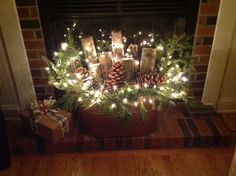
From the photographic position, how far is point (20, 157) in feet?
5.73

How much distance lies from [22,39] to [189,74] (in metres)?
1.16

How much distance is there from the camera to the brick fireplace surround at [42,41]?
1667 mm

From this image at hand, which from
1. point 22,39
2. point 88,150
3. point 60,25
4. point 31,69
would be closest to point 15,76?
point 31,69

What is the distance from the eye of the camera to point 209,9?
5.60 ft

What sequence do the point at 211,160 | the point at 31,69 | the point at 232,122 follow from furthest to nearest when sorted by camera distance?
the point at 232,122
the point at 31,69
the point at 211,160

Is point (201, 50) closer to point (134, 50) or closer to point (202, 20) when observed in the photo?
point (202, 20)

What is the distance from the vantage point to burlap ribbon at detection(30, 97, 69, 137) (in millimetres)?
1665

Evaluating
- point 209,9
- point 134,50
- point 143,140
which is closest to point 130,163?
point 143,140

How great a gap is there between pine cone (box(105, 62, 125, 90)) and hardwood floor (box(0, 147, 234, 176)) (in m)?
0.47

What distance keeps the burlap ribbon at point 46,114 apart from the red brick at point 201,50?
0.99 metres

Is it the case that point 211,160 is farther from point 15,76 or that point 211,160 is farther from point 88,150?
point 15,76

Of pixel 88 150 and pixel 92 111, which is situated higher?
pixel 92 111

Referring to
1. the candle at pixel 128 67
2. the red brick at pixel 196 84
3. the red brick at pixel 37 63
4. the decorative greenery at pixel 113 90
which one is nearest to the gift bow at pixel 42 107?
the decorative greenery at pixel 113 90

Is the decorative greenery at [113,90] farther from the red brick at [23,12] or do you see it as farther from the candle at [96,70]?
the red brick at [23,12]
